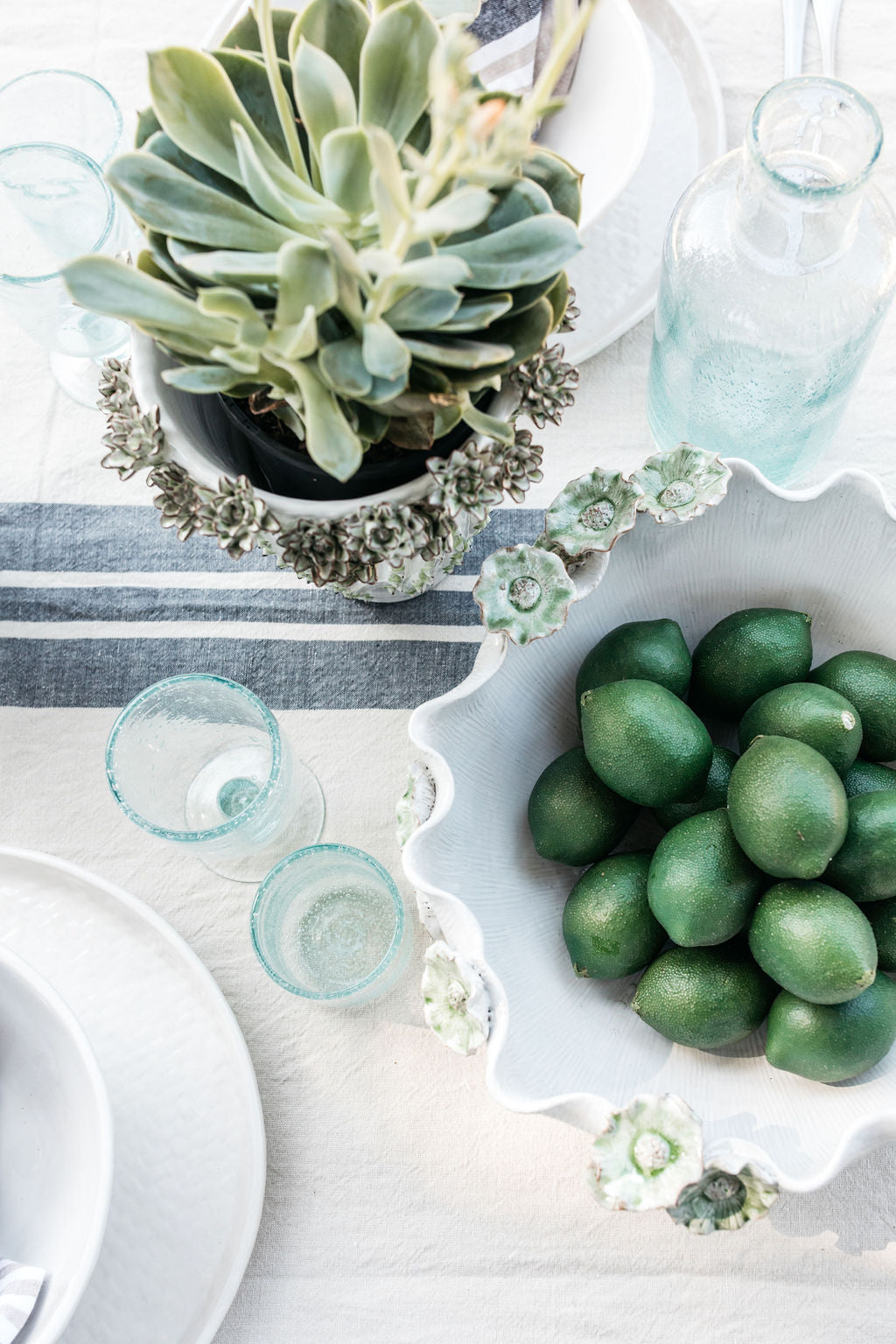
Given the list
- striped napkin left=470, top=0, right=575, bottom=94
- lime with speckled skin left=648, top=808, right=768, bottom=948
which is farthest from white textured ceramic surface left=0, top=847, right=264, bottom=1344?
striped napkin left=470, top=0, right=575, bottom=94

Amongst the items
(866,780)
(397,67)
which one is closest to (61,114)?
(397,67)

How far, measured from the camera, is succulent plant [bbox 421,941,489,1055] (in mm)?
416

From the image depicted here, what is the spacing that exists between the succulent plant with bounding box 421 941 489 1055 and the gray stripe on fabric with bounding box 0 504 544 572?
27 cm

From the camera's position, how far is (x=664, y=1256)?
543mm

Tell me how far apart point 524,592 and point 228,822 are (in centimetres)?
21

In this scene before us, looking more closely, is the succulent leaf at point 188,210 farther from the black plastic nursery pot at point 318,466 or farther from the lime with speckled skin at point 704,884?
the lime with speckled skin at point 704,884

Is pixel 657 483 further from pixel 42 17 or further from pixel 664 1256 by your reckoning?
pixel 42 17

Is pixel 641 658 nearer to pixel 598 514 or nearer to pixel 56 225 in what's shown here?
pixel 598 514

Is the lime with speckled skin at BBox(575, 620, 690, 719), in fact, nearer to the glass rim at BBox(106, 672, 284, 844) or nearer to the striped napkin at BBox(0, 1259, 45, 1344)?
the glass rim at BBox(106, 672, 284, 844)

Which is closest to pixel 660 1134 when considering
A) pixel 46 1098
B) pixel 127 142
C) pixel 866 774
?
pixel 866 774

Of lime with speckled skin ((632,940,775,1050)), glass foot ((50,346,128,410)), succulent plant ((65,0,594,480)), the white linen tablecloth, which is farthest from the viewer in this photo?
glass foot ((50,346,128,410))

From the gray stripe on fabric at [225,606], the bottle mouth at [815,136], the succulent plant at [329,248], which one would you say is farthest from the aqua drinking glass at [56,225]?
the bottle mouth at [815,136]

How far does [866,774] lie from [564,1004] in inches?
6.5

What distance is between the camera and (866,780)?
0.47 metres
